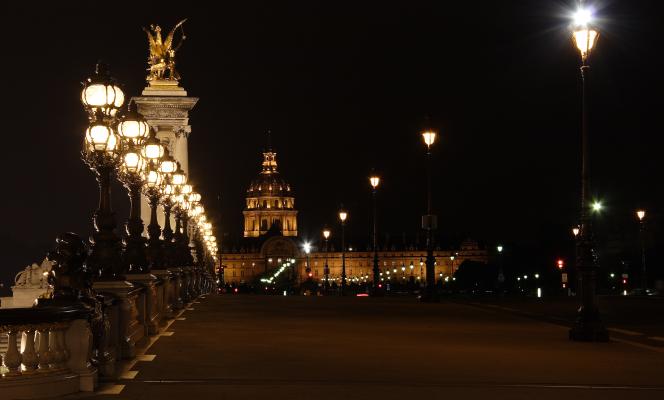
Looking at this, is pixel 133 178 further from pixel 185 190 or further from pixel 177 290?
pixel 185 190

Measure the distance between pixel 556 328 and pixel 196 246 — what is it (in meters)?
33.6

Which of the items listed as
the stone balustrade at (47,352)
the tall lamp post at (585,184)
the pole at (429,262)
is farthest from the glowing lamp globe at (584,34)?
the pole at (429,262)

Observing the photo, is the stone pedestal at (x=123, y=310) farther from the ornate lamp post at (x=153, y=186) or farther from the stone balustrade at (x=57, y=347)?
the ornate lamp post at (x=153, y=186)

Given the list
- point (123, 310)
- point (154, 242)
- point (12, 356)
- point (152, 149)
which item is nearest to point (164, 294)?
point (154, 242)

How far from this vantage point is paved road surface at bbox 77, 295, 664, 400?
1562cm

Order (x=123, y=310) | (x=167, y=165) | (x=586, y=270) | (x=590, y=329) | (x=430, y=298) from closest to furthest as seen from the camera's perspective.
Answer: (x=123, y=310), (x=590, y=329), (x=586, y=270), (x=167, y=165), (x=430, y=298)

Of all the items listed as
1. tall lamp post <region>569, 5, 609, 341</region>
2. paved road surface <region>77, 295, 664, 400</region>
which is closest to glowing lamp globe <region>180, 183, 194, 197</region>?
paved road surface <region>77, 295, 664, 400</region>

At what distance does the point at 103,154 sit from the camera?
20562 millimetres

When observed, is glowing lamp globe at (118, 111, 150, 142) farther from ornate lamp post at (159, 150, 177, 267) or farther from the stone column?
the stone column

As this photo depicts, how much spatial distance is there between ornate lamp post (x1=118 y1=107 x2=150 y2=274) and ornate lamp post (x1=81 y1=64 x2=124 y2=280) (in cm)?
323

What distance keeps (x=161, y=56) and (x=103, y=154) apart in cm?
5184

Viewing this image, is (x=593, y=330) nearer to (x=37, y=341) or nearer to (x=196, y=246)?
(x=37, y=341)

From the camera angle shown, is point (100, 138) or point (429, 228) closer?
point (100, 138)

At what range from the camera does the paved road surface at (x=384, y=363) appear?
15.6 meters
